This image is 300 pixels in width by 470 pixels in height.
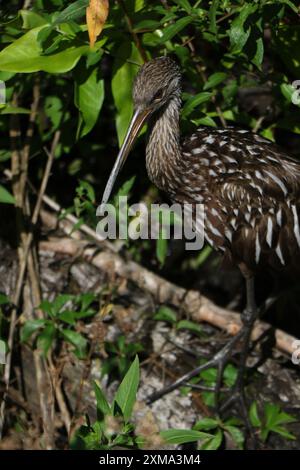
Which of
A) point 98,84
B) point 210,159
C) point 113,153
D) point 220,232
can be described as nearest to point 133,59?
point 98,84

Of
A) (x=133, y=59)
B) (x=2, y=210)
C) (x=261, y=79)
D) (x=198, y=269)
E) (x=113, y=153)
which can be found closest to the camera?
(x=133, y=59)

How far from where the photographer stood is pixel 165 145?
3.17 meters

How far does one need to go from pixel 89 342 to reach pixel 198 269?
3.83 ft

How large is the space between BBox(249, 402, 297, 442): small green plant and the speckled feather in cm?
71

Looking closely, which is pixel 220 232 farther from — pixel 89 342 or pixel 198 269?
pixel 198 269

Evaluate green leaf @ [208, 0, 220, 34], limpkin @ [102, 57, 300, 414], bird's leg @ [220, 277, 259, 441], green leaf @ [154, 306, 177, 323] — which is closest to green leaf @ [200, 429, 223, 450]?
bird's leg @ [220, 277, 259, 441]

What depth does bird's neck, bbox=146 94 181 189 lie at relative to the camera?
309cm

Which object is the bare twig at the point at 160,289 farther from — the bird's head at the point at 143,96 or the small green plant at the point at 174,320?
the bird's head at the point at 143,96

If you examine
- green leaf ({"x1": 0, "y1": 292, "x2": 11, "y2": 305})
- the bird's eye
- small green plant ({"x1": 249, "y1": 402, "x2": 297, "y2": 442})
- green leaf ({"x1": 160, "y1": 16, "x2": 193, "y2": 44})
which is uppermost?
green leaf ({"x1": 160, "y1": 16, "x2": 193, "y2": 44})

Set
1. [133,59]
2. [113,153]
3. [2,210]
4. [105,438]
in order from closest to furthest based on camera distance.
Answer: [105,438] → [133,59] → [2,210] → [113,153]

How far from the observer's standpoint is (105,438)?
2.55m
